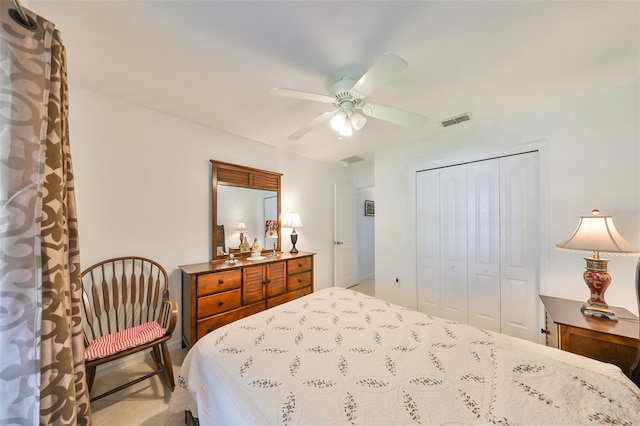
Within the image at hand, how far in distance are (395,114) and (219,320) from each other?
245 cm

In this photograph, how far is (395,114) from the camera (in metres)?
1.64

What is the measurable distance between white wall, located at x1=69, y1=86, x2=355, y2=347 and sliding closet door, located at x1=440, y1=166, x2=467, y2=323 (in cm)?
255

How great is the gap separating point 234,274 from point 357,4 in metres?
2.41

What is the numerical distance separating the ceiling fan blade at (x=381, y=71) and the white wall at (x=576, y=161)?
6.09 feet

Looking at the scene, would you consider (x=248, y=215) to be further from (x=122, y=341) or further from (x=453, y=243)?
(x=453, y=243)

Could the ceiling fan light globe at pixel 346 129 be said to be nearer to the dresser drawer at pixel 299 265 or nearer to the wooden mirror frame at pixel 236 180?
the wooden mirror frame at pixel 236 180

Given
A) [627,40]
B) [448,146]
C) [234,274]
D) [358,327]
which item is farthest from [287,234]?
[627,40]

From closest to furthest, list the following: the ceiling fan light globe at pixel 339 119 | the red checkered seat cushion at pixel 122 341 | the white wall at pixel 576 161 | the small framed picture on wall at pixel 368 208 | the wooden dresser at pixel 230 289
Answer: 1. the red checkered seat cushion at pixel 122 341
2. the ceiling fan light globe at pixel 339 119
3. the white wall at pixel 576 161
4. the wooden dresser at pixel 230 289
5. the small framed picture on wall at pixel 368 208

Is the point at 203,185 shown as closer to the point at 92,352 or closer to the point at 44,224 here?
the point at 92,352

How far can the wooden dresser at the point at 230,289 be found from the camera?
2.19 meters

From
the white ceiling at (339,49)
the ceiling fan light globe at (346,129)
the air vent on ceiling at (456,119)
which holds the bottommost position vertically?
the ceiling fan light globe at (346,129)

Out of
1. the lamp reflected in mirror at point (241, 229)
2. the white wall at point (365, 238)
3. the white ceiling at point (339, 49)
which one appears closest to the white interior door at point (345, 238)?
the white wall at point (365, 238)

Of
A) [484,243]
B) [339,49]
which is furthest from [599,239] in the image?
[339,49]

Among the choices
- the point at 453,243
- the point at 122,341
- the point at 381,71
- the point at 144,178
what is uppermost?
the point at 381,71
